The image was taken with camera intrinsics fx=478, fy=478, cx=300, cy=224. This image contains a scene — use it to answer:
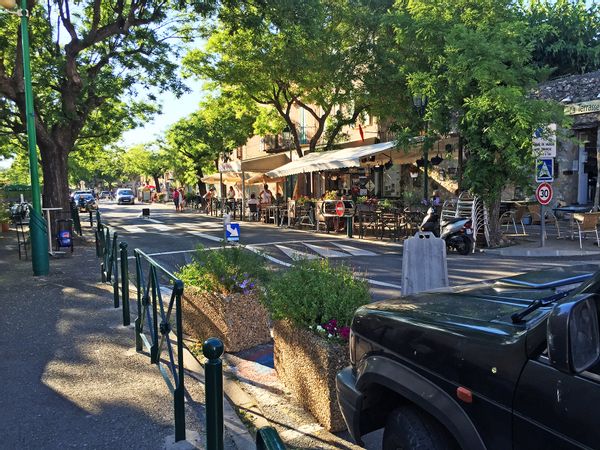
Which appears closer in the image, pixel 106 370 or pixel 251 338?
pixel 106 370

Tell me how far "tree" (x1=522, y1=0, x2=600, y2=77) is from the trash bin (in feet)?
68.4

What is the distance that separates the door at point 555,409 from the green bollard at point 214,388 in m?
1.31

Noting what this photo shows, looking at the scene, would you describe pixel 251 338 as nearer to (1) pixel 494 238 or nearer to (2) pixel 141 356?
(2) pixel 141 356

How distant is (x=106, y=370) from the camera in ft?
14.9

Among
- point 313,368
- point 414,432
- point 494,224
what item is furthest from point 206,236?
point 414,432

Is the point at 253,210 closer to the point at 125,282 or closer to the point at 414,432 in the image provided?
the point at 125,282

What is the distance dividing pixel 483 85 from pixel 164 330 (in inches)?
394

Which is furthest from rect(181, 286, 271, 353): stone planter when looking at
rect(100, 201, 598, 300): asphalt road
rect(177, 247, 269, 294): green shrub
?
rect(100, 201, 598, 300): asphalt road

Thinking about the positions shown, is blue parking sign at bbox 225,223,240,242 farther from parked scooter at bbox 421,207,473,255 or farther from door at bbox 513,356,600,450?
parked scooter at bbox 421,207,473,255

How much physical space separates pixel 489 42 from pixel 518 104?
6.08 feet

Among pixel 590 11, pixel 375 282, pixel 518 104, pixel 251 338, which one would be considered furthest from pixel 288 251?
pixel 590 11

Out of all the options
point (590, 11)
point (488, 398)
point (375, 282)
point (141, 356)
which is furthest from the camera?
point (590, 11)

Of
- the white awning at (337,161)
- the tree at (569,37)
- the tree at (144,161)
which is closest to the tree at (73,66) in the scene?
the white awning at (337,161)

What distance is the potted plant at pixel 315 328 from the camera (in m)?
3.40
